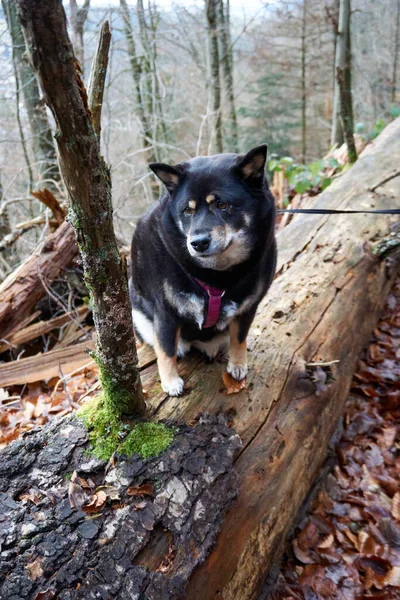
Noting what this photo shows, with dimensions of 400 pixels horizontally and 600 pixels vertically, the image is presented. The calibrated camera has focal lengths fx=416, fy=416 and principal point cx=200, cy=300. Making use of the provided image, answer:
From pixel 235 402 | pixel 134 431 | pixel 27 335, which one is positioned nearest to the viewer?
pixel 134 431

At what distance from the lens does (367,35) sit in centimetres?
1725

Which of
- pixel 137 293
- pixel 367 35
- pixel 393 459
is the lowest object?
pixel 393 459

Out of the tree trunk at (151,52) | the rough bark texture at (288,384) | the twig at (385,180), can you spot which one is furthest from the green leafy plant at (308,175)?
the tree trunk at (151,52)

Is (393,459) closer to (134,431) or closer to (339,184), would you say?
(134,431)

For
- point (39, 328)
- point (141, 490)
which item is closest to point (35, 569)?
point (141, 490)

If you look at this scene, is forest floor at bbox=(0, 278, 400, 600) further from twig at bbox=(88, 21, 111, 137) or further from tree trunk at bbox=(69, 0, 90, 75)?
tree trunk at bbox=(69, 0, 90, 75)

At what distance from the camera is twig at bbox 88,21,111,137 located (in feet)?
5.25

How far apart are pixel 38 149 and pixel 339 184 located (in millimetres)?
6036

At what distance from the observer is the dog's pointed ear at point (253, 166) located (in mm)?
2457

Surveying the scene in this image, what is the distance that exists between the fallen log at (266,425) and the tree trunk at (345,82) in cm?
284

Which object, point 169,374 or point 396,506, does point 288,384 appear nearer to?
point 169,374

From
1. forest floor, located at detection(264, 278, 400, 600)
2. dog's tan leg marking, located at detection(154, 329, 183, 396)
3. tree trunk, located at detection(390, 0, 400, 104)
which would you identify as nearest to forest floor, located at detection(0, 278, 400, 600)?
forest floor, located at detection(264, 278, 400, 600)

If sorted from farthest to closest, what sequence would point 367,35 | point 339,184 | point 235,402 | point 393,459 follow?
1. point 367,35
2. point 339,184
3. point 393,459
4. point 235,402

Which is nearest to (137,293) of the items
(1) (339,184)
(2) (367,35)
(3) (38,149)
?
(1) (339,184)
